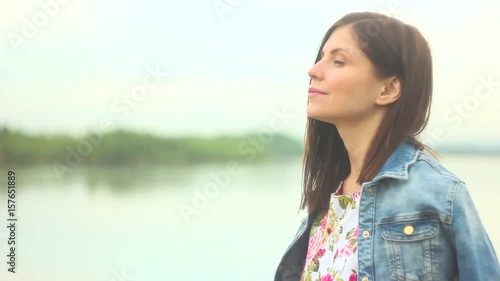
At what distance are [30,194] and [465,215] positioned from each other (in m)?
1.25

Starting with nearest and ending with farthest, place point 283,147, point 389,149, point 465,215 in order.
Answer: point 465,215 → point 389,149 → point 283,147

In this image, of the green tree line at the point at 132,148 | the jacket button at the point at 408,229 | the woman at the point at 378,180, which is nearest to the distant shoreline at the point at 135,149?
the green tree line at the point at 132,148

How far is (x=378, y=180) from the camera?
817 millimetres

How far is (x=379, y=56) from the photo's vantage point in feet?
2.82

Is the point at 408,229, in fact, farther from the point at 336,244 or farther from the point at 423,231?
the point at 336,244

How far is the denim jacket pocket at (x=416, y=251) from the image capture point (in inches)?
29.8

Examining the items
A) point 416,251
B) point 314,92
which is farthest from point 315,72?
point 416,251

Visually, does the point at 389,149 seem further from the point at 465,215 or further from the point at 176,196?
the point at 176,196

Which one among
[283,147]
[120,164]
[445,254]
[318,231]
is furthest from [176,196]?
[445,254]

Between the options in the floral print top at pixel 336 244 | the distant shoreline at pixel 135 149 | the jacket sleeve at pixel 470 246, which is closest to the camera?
the jacket sleeve at pixel 470 246

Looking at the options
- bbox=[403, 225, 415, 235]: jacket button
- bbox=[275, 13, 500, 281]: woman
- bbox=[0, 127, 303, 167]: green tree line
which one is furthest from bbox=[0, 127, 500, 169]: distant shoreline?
bbox=[403, 225, 415, 235]: jacket button

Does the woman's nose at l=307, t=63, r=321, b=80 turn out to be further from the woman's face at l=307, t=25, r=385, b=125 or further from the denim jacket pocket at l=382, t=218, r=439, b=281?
the denim jacket pocket at l=382, t=218, r=439, b=281

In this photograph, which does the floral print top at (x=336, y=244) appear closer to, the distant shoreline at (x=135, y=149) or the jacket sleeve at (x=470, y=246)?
the jacket sleeve at (x=470, y=246)

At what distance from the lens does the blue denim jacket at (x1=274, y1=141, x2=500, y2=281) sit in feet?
2.45
